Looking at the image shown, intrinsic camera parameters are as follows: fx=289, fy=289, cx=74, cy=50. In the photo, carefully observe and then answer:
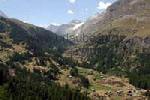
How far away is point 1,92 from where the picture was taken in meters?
186

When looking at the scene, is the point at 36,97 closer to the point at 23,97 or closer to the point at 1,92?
the point at 23,97

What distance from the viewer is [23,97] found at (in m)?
195

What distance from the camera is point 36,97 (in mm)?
199875

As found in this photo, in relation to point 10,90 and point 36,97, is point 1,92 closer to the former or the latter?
point 10,90

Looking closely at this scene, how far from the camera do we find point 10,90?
7756 inches

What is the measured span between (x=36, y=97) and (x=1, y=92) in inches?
1011

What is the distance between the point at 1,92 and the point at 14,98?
30.5 ft

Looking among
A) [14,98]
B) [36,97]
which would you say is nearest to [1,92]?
[14,98]

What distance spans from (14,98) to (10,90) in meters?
10.6

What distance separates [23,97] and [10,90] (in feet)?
34.2

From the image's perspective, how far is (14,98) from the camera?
188 metres

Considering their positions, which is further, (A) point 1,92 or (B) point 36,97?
(B) point 36,97

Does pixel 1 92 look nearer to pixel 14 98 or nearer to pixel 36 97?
pixel 14 98

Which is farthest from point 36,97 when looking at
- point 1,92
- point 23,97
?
point 1,92
